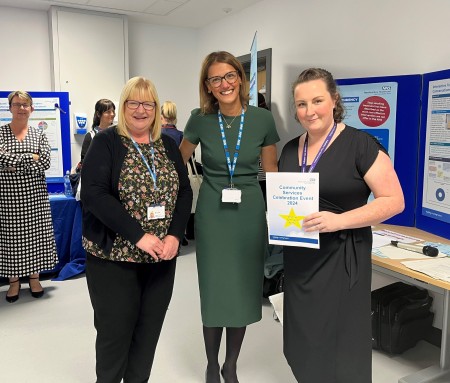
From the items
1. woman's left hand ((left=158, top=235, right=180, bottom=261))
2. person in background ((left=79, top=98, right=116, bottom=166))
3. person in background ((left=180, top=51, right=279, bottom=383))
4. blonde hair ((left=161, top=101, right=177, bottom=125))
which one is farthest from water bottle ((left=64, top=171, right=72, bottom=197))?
woman's left hand ((left=158, top=235, right=180, bottom=261))

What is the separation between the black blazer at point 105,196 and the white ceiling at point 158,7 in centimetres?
355

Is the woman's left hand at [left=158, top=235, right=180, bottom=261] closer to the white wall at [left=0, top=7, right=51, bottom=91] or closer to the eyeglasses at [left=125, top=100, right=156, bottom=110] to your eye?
the eyeglasses at [left=125, top=100, right=156, bottom=110]

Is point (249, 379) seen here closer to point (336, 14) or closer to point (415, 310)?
point (415, 310)

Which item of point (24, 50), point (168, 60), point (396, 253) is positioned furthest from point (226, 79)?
point (168, 60)

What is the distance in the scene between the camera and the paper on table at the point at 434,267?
1.79 m

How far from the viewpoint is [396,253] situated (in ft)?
6.96

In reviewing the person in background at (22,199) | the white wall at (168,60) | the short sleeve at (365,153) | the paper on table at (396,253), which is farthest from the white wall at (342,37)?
the person in background at (22,199)

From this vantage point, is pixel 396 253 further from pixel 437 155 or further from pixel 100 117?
pixel 100 117

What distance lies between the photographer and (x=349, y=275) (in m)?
1.46

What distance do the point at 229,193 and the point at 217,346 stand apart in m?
0.80

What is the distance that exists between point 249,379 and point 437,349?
1262 millimetres

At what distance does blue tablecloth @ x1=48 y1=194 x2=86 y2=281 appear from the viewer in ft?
12.4

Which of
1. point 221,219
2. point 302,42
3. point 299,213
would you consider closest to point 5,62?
point 302,42

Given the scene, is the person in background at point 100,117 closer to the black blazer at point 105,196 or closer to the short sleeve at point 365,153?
the black blazer at point 105,196
